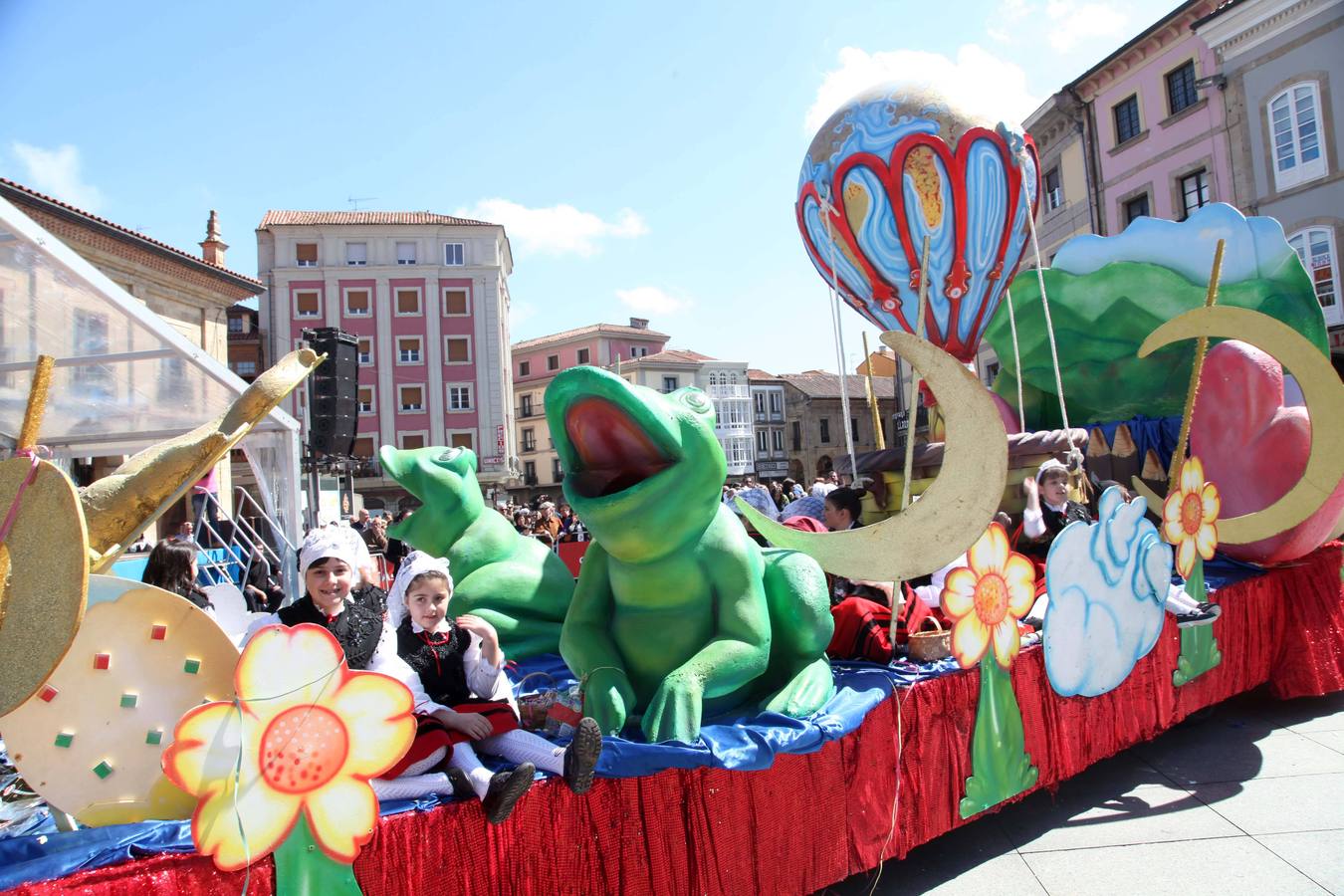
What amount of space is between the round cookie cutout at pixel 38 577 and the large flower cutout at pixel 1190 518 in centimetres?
409

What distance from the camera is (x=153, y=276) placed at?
1597 centimetres

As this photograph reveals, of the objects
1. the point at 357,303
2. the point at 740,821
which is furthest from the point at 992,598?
the point at 357,303

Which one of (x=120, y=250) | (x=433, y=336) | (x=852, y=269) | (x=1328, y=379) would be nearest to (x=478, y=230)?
(x=433, y=336)

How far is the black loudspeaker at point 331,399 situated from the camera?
9.58 metres

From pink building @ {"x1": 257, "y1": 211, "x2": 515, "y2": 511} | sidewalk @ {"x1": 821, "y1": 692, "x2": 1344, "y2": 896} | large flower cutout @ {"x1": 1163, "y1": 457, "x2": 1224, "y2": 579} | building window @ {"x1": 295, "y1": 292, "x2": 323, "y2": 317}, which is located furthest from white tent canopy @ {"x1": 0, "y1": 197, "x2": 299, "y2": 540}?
building window @ {"x1": 295, "y1": 292, "x2": 323, "y2": 317}

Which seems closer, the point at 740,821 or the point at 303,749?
the point at 303,749

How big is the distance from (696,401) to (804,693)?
0.96m

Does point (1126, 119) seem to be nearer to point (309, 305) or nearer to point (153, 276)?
point (153, 276)

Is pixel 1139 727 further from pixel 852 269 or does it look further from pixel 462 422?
pixel 462 422

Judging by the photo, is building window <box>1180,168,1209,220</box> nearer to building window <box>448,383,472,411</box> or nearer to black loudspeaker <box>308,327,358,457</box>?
black loudspeaker <box>308,327,358,457</box>

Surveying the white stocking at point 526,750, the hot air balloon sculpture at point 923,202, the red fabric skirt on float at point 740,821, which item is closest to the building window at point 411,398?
the hot air balloon sculpture at point 923,202

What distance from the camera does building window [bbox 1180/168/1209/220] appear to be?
1623 centimetres

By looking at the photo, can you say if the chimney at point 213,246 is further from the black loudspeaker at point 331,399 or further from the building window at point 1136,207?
the building window at point 1136,207

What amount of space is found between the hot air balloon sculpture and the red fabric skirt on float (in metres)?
2.98
